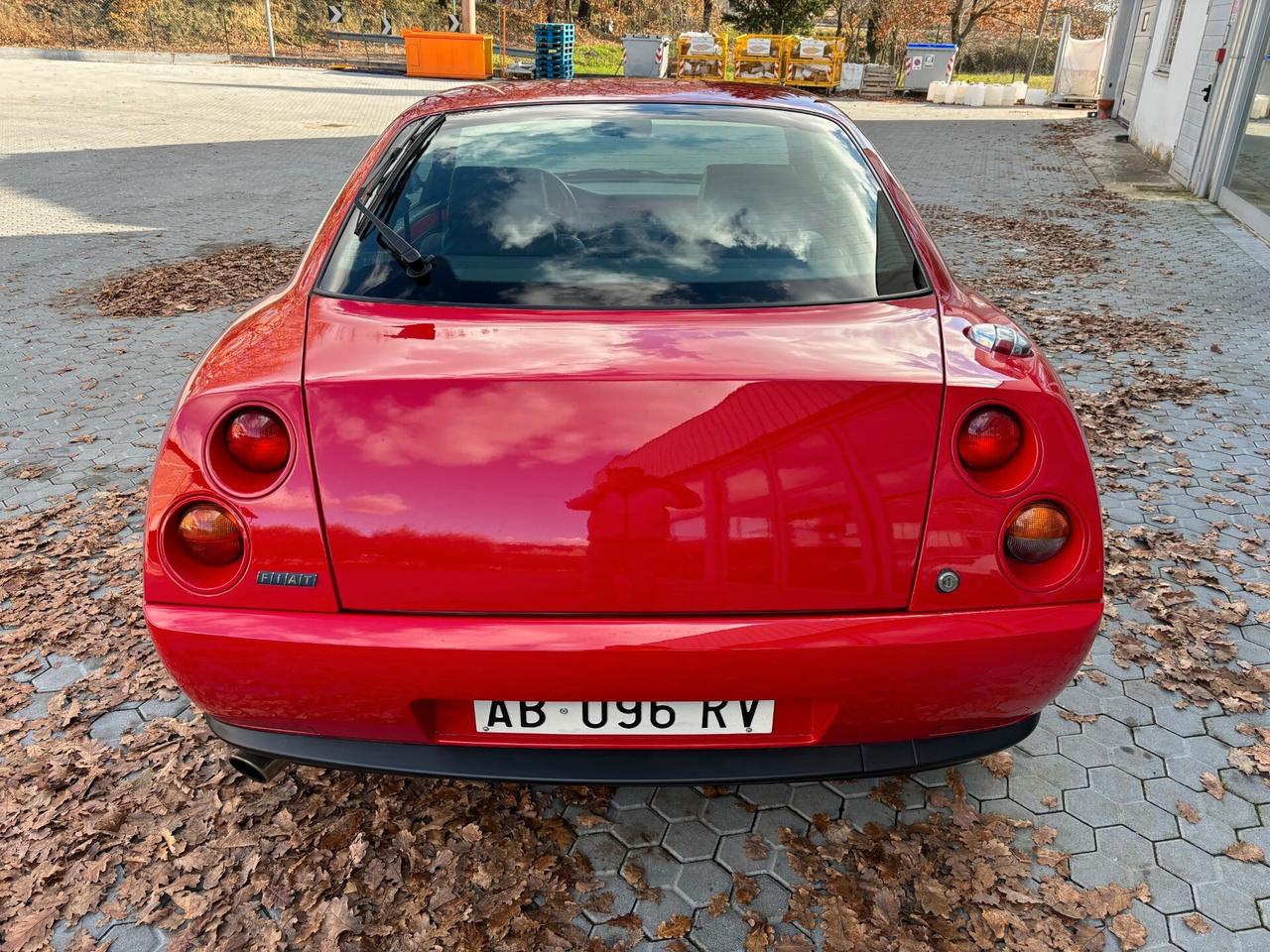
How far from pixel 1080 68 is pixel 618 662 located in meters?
30.0

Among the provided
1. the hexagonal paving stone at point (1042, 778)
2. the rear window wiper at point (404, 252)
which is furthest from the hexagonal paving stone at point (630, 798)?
the rear window wiper at point (404, 252)

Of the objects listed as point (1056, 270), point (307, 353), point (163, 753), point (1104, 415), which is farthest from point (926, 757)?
point (1056, 270)

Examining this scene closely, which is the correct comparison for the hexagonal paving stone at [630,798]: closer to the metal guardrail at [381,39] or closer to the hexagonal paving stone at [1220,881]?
the hexagonal paving stone at [1220,881]

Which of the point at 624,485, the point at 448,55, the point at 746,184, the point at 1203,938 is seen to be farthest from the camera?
the point at 448,55

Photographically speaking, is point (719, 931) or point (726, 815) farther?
point (726, 815)

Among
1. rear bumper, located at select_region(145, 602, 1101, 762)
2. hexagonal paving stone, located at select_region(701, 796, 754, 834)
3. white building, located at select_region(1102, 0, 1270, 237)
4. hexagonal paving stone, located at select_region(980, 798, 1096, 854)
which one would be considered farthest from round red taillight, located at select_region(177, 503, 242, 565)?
white building, located at select_region(1102, 0, 1270, 237)

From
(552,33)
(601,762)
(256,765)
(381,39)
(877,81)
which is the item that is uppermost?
(552,33)

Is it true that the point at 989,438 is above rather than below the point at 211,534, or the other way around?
above

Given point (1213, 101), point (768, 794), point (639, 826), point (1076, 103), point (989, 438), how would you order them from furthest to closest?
1. point (1076, 103)
2. point (1213, 101)
3. point (768, 794)
4. point (639, 826)
5. point (989, 438)

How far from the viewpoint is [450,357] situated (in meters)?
1.87

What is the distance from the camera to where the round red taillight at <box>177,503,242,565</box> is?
1.85 m

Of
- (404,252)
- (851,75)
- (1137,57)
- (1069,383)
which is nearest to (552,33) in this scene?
(851,75)

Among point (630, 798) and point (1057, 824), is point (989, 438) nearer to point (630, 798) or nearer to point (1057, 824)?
point (1057, 824)

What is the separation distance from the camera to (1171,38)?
52.5ft
